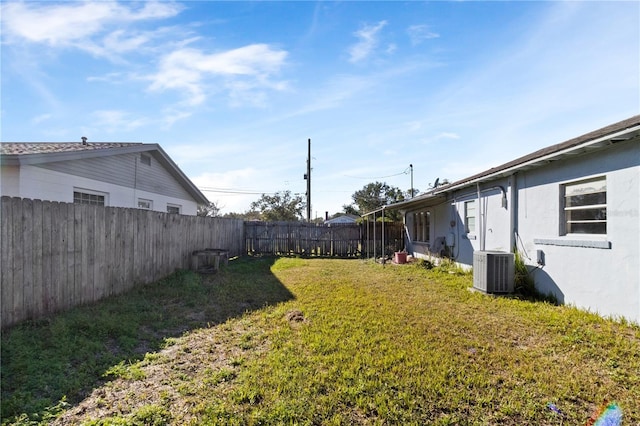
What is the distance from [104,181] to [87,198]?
77cm

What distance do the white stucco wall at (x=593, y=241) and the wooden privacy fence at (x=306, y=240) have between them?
928cm

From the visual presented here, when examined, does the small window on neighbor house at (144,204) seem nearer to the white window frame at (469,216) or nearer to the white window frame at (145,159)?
the white window frame at (145,159)

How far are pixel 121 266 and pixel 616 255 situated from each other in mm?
8828

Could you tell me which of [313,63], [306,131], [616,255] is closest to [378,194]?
[306,131]

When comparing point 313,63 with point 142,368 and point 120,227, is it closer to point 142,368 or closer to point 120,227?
point 120,227

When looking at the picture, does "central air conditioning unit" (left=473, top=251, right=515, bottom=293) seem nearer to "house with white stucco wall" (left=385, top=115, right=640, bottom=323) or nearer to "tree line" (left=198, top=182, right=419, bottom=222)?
"house with white stucco wall" (left=385, top=115, right=640, bottom=323)

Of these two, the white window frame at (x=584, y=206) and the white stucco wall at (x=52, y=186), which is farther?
the white stucco wall at (x=52, y=186)

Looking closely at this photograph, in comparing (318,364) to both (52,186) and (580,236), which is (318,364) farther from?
(52,186)

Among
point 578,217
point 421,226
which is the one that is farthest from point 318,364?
point 421,226

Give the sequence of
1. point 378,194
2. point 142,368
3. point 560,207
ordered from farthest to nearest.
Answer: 1. point 378,194
2. point 560,207
3. point 142,368

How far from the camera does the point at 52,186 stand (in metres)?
7.54

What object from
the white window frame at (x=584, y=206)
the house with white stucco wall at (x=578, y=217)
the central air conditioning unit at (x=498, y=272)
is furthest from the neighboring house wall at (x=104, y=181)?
the white window frame at (x=584, y=206)

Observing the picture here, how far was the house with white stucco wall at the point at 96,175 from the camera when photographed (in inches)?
267

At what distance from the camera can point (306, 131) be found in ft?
72.8
